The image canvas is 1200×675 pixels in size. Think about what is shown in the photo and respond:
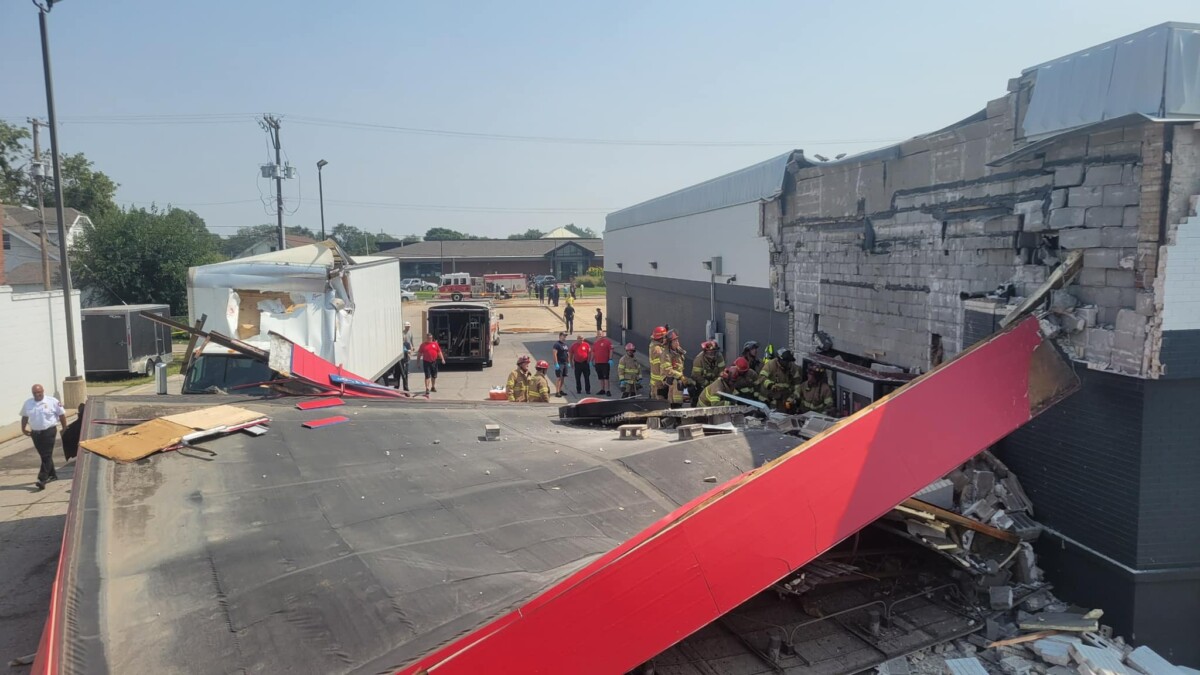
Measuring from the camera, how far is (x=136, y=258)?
3231cm

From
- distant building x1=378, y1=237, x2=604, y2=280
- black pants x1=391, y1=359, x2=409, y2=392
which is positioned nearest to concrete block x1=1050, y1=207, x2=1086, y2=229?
black pants x1=391, y1=359, x2=409, y2=392

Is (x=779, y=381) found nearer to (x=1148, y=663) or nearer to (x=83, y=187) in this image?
(x=1148, y=663)

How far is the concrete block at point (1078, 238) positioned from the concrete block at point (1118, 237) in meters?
0.05

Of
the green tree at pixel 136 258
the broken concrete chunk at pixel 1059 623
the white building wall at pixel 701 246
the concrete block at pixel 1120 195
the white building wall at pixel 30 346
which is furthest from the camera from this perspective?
the green tree at pixel 136 258

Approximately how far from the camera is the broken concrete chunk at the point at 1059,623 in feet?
19.2

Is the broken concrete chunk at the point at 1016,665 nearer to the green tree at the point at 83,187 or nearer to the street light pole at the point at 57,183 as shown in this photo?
the street light pole at the point at 57,183

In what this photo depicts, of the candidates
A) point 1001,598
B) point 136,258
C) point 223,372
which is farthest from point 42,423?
point 136,258

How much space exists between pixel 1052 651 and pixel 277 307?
12779 mm

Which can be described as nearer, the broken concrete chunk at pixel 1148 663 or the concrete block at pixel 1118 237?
the broken concrete chunk at pixel 1148 663

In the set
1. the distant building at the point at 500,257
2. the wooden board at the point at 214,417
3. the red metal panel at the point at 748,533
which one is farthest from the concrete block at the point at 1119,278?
the distant building at the point at 500,257

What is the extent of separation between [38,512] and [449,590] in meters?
9.39

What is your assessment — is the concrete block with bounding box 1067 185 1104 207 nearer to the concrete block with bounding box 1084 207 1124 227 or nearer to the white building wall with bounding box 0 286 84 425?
the concrete block with bounding box 1084 207 1124 227

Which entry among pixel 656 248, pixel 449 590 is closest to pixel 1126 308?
pixel 449 590

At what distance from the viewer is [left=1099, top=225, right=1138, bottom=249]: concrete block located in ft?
18.8
